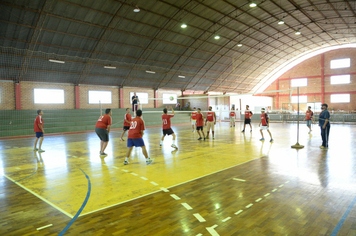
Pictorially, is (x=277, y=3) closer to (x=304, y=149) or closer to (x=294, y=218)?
(x=304, y=149)

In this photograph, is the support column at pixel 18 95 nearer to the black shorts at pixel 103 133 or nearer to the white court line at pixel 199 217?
the black shorts at pixel 103 133

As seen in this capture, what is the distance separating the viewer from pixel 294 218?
367 cm

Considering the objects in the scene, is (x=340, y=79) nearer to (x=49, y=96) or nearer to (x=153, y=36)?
(x=153, y=36)

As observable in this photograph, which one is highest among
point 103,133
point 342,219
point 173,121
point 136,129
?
point 136,129

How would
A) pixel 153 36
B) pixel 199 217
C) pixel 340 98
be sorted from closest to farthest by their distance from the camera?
pixel 199 217 < pixel 153 36 < pixel 340 98

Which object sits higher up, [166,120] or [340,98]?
[340,98]

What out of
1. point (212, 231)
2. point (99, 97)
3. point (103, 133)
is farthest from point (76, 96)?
point (212, 231)

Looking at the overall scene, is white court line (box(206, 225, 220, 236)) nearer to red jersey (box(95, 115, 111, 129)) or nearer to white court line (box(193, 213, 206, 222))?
white court line (box(193, 213, 206, 222))

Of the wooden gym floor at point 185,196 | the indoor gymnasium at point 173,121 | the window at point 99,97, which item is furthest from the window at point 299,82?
the wooden gym floor at point 185,196

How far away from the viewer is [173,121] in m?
31.5

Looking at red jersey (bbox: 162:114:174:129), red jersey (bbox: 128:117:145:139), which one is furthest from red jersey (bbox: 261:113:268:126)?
red jersey (bbox: 128:117:145:139)

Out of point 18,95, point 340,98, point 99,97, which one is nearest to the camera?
point 18,95

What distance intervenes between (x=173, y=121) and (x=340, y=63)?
3157cm

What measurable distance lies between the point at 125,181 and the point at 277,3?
26.3 metres
